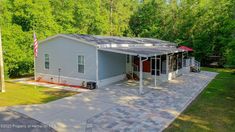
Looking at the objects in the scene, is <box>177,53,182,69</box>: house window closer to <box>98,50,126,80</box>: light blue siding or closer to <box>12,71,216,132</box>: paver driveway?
<box>98,50,126,80</box>: light blue siding

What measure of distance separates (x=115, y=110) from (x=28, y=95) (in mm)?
5981

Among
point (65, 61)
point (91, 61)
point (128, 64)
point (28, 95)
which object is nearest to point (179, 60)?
point (128, 64)

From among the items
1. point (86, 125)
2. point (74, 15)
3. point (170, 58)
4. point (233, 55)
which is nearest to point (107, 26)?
point (74, 15)

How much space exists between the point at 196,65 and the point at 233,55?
39.7 feet

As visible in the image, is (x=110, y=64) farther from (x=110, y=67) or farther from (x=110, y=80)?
(x=110, y=80)

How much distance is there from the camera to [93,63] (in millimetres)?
15727

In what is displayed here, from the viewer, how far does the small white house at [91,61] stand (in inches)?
619

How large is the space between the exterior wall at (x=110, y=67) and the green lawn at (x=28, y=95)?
2.73 meters

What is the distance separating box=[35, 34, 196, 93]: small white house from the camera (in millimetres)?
15727

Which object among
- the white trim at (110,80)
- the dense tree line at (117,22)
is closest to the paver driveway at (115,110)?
the white trim at (110,80)

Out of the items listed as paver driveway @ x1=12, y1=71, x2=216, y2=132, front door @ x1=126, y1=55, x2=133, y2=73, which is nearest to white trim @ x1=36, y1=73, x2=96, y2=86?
paver driveway @ x1=12, y1=71, x2=216, y2=132

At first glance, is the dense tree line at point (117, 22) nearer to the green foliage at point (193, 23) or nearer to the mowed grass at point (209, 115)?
the green foliage at point (193, 23)

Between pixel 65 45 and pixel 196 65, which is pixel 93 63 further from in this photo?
pixel 196 65

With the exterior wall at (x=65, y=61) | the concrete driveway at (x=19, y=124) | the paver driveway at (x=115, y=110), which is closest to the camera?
the concrete driveway at (x=19, y=124)
